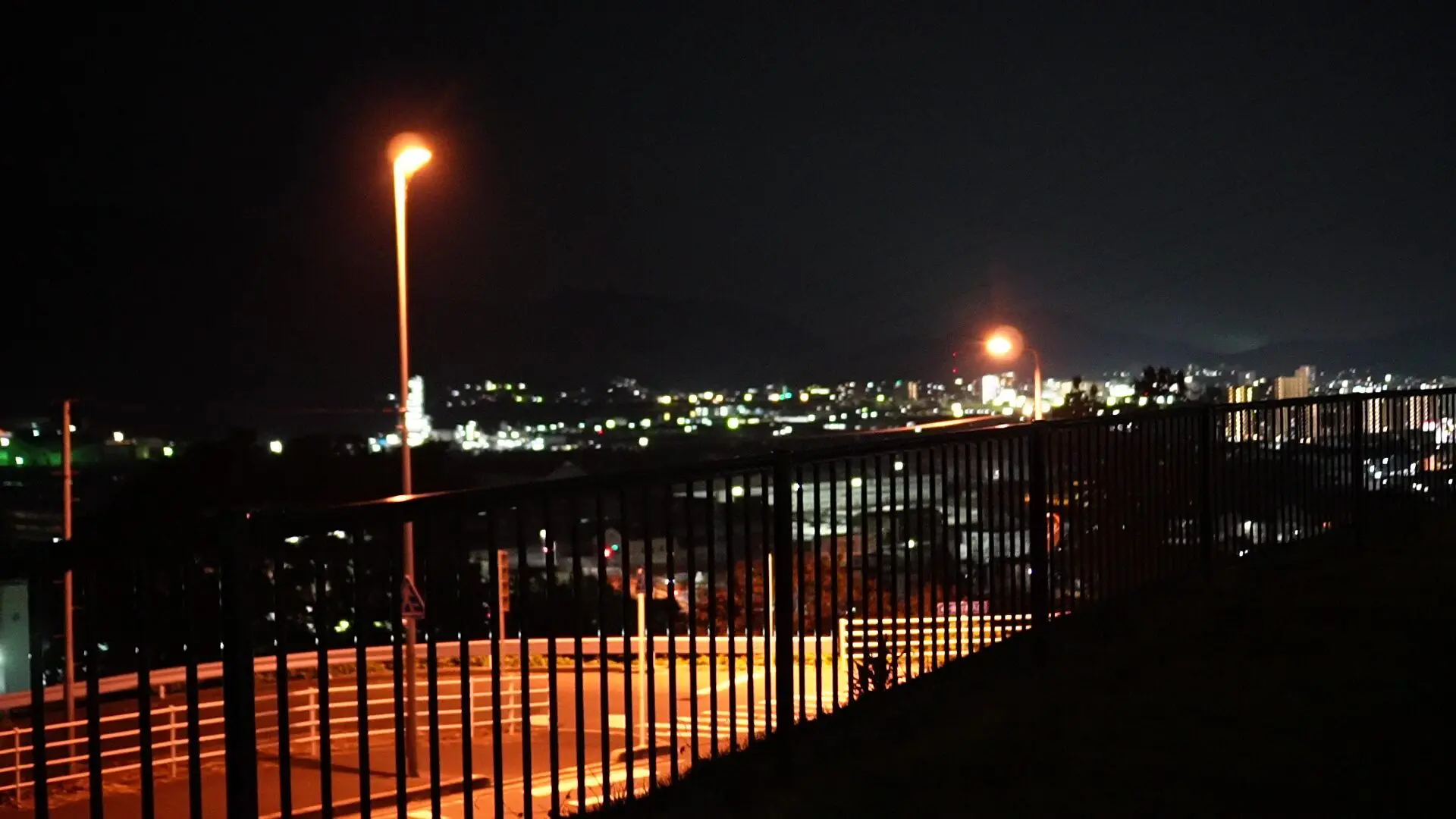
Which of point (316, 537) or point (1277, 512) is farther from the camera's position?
point (1277, 512)

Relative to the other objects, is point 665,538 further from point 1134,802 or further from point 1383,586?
point 1383,586

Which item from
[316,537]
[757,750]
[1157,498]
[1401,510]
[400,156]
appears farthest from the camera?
[400,156]

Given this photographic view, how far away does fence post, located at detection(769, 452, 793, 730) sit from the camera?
513cm

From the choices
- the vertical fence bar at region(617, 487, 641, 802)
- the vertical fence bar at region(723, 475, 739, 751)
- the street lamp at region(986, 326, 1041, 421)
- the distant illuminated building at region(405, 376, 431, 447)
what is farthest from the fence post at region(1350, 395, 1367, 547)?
the street lamp at region(986, 326, 1041, 421)

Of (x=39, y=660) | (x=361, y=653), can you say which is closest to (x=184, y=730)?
(x=361, y=653)

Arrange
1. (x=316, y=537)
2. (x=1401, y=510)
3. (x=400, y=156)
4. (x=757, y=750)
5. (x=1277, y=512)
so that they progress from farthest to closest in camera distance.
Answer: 1. (x=400, y=156)
2. (x=1401, y=510)
3. (x=1277, y=512)
4. (x=757, y=750)
5. (x=316, y=537)

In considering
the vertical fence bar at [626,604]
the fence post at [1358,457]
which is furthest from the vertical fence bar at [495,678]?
the fence post at [1358,457]

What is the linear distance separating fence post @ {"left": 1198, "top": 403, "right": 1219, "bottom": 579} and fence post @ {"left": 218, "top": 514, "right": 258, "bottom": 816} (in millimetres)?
6948

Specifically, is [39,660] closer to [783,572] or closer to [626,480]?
[626,480]

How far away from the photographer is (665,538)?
4668mm

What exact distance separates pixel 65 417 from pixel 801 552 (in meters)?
18.4

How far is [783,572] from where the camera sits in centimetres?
516

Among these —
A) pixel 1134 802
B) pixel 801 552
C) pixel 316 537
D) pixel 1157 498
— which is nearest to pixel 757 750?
pixel 801 552

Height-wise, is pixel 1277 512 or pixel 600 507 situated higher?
pixel 600 507
